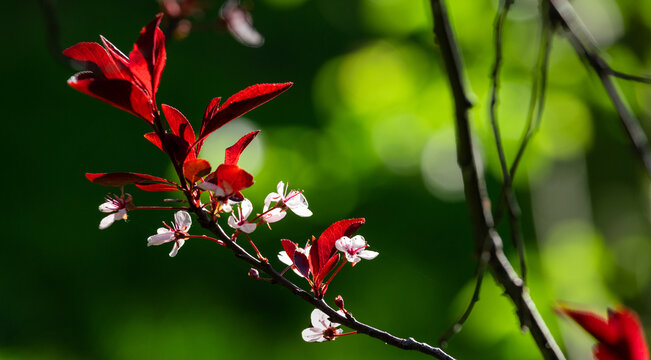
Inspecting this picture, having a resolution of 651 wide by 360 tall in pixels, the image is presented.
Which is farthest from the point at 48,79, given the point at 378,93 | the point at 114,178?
the point at 114,178

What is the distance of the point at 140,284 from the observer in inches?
102

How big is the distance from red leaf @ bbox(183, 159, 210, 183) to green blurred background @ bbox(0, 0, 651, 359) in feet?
5.93

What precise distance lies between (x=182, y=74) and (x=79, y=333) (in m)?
1.35

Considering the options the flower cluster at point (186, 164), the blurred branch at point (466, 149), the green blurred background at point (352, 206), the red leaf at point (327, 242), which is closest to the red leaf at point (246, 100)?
the flower cluster at point (186, 164)

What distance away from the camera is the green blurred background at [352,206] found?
7.68 ft

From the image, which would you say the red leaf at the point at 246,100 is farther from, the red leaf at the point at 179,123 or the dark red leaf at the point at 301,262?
the dark red leaf at the point at 301,262

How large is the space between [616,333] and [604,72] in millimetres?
218

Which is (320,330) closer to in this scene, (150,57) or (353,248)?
(353,248)

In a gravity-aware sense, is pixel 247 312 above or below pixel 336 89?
below

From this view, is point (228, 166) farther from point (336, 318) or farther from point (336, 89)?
point (336, 89)

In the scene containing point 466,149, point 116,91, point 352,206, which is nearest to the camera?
point 116,91

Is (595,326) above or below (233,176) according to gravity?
below

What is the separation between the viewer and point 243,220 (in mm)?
453

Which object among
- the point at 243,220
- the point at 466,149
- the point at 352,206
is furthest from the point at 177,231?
the point at 352,206
